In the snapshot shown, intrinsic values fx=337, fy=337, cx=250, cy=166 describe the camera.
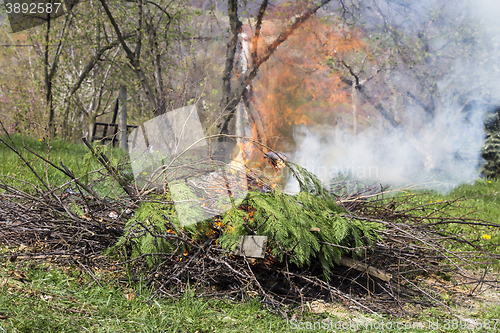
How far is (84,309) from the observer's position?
216 cm

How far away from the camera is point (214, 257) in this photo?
276 cm

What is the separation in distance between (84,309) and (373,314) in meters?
2.01

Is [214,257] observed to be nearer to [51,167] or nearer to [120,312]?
[120,312]

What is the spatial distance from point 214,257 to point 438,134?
9942 mm

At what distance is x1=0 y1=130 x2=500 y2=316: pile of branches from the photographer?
8.62ft

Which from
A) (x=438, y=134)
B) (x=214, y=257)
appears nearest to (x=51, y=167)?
(x=214, y=257)

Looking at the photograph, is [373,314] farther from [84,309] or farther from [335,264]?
[84,309]

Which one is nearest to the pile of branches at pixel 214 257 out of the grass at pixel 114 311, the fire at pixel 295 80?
the grass at pixel 114 311

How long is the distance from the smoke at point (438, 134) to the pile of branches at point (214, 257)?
17.2ft

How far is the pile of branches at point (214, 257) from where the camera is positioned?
2627 mm

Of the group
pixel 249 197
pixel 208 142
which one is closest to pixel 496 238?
pixel 249 197

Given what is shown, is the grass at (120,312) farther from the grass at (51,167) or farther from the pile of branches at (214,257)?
the grass at (51,167)

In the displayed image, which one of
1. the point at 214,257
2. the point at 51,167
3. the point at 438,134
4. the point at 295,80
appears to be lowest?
the point at 214,257

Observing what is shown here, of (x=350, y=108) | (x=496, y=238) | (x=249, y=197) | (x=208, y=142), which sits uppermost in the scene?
(x=350, y=108)
